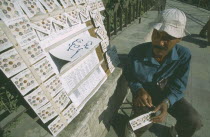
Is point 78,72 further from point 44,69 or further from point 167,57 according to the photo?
point 167,57

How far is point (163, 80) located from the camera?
2537 millimetres

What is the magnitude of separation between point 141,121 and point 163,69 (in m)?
0.83

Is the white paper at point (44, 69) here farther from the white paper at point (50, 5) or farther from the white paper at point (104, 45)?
the white paper at point (104, 45)

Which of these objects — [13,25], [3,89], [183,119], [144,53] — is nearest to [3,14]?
[13,25]

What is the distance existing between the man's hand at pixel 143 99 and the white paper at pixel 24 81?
1465 millimetres

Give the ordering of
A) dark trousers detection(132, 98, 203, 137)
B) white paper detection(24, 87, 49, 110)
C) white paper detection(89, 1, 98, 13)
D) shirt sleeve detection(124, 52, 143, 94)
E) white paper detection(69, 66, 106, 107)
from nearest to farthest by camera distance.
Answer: white paper detection(24, 87, 49, 110) < white paper detection(69, 66, 106, 107) < dark trousers detection(132, 98, 203, 137) < white paper detection(89, 1, 98, 13) < shirt sleeve detection(124, 52, 143, 94)

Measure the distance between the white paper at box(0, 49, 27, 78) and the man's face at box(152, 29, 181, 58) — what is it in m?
1.59

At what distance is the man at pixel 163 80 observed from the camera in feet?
7.32

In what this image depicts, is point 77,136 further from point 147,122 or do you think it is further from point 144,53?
point 144,53

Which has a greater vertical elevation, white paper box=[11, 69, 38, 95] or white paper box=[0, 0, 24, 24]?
white paper box=[0, 0, 24, 24]

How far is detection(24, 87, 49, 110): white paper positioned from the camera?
1.44 m

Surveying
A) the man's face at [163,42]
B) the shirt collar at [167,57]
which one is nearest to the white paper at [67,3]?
the man's face at [163,42]

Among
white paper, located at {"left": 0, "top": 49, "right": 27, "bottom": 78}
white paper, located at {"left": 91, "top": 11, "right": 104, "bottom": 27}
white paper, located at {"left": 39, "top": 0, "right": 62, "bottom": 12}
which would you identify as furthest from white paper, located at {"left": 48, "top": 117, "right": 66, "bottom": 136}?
white paper, located at {"left": 91, "top": 11, "right": 104, "bottom": 27}

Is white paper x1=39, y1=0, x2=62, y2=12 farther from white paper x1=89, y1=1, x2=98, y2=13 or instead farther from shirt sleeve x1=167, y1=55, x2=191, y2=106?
shirt sleeve x1=167, y1=55, x2=191, y2=106
